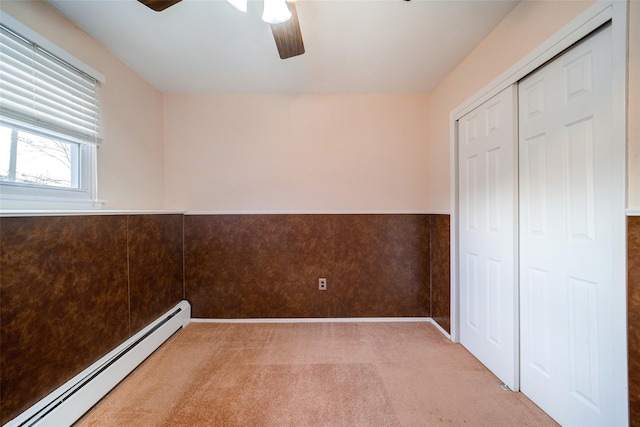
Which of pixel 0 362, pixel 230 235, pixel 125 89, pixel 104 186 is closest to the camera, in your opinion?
pixel 0 362

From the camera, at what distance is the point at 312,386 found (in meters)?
1.54

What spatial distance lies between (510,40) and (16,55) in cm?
276

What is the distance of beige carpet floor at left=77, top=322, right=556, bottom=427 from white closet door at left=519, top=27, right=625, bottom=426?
0.29m

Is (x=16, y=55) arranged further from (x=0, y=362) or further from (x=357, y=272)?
(x=357, y=272)

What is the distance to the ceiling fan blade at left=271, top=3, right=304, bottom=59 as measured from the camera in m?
1.30

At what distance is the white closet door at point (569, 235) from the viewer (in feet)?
3.44

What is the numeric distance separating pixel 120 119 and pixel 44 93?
21.6 inches

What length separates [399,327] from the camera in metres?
2.34

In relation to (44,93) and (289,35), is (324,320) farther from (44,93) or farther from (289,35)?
(44,93)

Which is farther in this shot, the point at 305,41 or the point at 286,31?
the point at 305,41

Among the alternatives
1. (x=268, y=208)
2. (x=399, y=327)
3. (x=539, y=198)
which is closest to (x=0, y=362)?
(x=268, y=208)

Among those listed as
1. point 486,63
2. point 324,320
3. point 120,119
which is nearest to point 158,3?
point 120,119

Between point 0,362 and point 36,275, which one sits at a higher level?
point 36,275

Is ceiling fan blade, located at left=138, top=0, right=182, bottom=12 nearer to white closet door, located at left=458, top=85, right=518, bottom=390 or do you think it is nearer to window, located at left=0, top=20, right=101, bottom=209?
window, located at left=0, top=20, right=101, bottom=209
